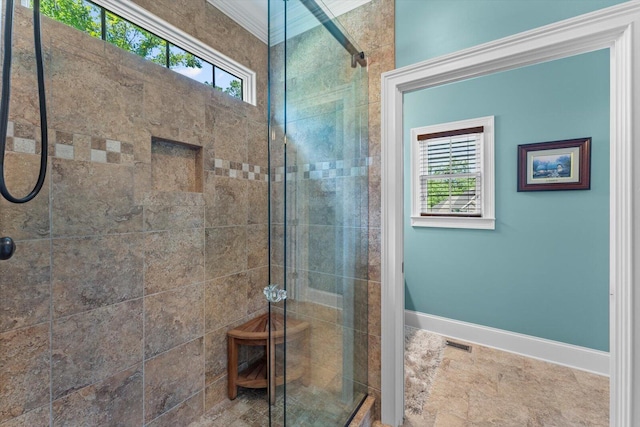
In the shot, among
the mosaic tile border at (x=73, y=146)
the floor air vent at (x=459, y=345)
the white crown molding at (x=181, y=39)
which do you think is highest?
the white crown molding at (x=181, y=39)

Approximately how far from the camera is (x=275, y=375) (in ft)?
3.83

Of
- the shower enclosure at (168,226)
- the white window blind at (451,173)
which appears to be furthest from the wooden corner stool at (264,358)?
the white window blind at (451,173)

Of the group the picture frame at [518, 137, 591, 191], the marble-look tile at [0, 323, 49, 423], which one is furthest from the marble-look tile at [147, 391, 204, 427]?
the picture frame at [518, 137, 591, 191]

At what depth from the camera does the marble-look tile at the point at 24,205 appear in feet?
3.50

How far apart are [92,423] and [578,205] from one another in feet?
11.4

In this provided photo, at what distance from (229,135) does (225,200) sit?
18.6 inches

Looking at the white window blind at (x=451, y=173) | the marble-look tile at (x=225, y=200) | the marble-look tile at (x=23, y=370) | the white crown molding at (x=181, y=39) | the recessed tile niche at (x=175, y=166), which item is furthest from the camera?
the white window blind at (x=451, y=173)

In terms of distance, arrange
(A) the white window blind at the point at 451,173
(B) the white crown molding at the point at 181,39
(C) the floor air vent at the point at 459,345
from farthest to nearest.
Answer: (A) the white window blind at the point at 451,173 < (C) the floor air vent at the point at 459,345 < (B) the white crown molding at the point at 181,39

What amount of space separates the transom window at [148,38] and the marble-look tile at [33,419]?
1698mm

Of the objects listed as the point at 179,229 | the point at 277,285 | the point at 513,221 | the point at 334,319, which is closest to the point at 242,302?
the point at 179,229

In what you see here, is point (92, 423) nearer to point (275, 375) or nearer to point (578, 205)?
point (275, 375)

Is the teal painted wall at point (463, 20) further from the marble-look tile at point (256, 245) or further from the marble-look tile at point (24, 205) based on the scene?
the marble-look tile at point (24, 205)

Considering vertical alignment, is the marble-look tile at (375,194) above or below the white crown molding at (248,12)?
below

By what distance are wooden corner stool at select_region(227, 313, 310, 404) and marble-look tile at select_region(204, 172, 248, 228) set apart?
78 centimetres
